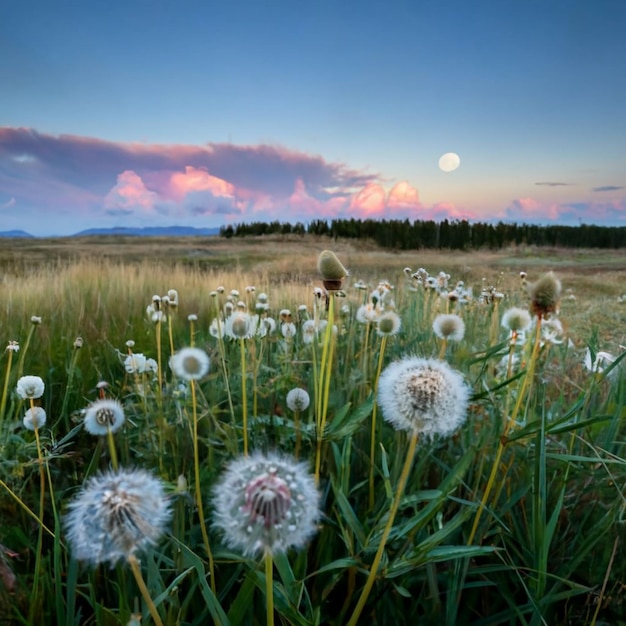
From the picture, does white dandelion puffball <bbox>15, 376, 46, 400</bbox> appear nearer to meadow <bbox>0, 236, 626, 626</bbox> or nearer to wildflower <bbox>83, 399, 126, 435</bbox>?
meadow <bbox>0, 236, 626, 626</bbox>

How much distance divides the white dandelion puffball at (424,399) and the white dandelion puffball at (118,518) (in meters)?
0.43

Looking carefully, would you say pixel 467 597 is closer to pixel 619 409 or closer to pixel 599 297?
pixel 619 409

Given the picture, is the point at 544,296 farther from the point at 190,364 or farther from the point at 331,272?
the point at 190,364

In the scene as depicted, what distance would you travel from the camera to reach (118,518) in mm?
643

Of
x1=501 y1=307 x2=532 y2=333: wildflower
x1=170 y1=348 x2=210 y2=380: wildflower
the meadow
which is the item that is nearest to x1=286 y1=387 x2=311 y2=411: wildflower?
the meadow

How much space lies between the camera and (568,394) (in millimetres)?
2438

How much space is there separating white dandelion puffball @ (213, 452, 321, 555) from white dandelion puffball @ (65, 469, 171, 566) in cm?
9

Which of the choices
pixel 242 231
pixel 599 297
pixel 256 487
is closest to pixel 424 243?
pixel 242 231

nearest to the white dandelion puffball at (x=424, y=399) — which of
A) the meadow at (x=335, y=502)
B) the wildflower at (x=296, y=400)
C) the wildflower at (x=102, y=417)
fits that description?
the meadow at (x=335, y=502)

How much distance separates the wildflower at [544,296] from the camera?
0.94m

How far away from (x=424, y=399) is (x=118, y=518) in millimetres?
518

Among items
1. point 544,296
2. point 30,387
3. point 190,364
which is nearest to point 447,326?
point 544,296

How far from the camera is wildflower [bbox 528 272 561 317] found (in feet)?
3.09

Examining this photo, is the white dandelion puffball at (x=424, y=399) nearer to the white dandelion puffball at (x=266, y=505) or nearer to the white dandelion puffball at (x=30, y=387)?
the white dandelion puffball at (x=266, y=505)
